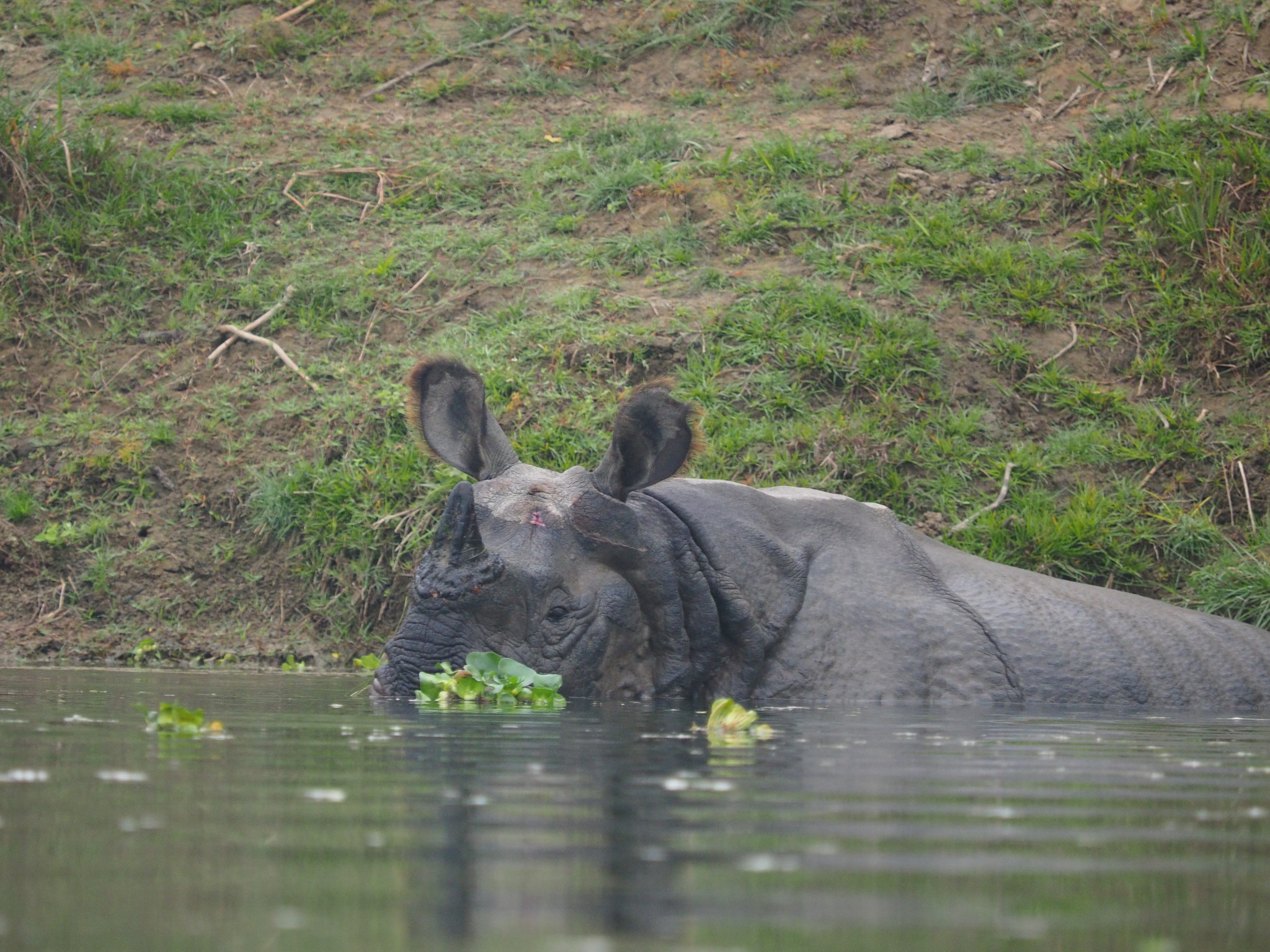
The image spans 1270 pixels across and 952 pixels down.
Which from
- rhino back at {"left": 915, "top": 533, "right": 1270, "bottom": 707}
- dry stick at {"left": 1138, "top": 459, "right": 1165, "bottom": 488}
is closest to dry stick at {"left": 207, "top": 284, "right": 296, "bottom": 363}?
rhino back at {"left": 915, "top": 533, "right": 1270, "bottom": 707}

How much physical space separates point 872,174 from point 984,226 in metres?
1.04

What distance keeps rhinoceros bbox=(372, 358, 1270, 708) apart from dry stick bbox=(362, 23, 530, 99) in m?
7.32

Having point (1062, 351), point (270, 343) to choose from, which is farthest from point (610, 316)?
point (1062, 351)

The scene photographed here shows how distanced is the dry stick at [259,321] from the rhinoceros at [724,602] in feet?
13.2

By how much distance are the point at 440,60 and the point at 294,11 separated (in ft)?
5.23

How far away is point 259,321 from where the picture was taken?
9969 mm

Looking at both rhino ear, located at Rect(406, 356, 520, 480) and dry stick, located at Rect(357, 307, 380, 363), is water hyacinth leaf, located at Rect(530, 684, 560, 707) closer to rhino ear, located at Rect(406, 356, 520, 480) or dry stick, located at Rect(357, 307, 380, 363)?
rhino ear, located at Rect(406, 356, 520, 480)

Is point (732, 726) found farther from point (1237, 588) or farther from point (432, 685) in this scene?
point (1237, 588)

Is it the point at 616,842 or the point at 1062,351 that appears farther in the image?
the point at 1062,351

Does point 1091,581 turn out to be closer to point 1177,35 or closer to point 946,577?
point 946,577

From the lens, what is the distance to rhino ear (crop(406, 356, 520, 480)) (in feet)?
20.4

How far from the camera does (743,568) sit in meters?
5.91

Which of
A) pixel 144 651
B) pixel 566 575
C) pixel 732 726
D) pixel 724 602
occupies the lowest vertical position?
pixel 144 651

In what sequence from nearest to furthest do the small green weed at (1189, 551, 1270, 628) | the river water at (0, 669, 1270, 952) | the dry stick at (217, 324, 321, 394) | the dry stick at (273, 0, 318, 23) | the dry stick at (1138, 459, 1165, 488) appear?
1. the river water at (0, 669, 1270, 952)
2. the small green weed at (1189, 551, 1270, 628)
3. the dry stick at (1138, 459, 1165, 488)
4. the dry stick at (217, 324, 321, 394)
5. the dry stick at (273, 0, 318, 23)
